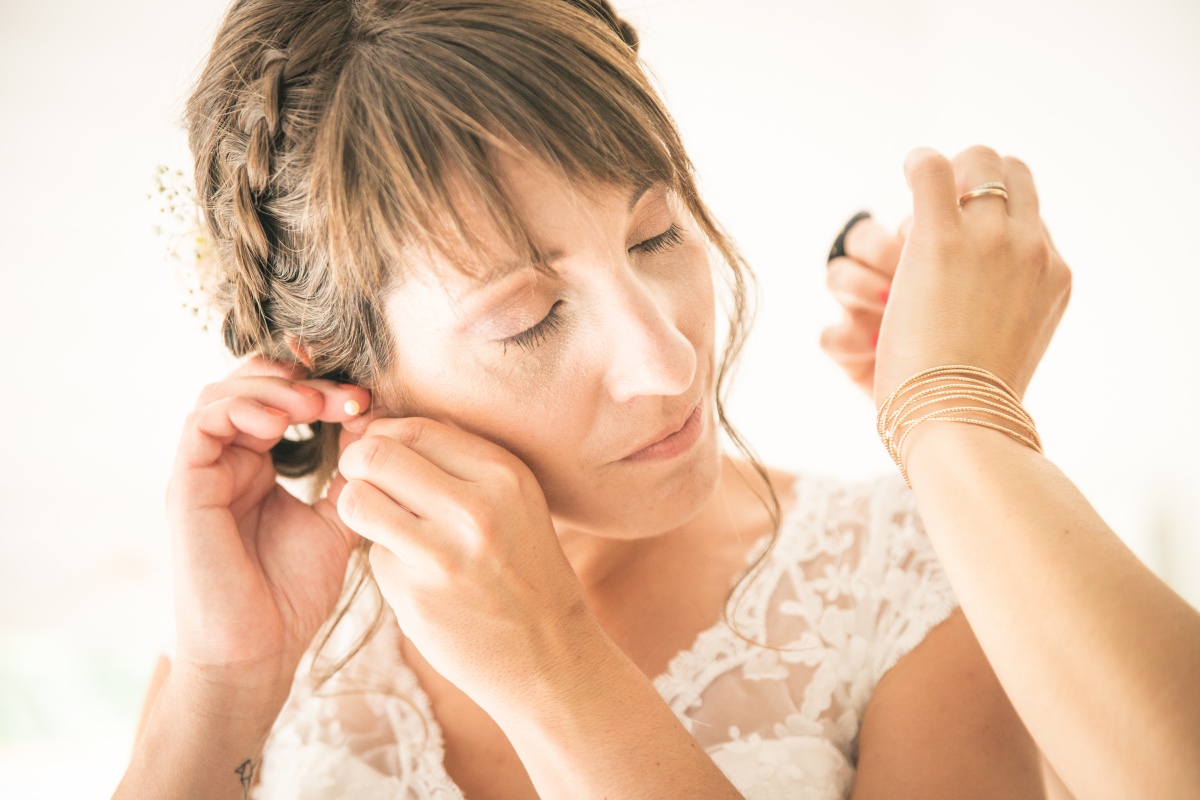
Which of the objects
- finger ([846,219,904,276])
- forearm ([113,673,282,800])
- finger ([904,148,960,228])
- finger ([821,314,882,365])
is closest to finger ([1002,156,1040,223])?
finger ([904,148,960,228])

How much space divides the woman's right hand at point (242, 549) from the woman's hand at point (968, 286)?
90 cm

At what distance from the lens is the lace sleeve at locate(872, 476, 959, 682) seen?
154cm

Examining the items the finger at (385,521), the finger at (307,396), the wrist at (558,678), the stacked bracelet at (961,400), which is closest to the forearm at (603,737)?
the wrist at (558,678)

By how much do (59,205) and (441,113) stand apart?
233cm

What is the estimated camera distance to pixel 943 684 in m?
1.45

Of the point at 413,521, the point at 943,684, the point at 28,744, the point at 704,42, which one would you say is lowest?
the point at 28,744

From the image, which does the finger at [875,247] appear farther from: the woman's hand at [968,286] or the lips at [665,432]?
the lips at [665,432]

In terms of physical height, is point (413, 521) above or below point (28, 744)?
above

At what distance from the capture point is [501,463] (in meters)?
1.31

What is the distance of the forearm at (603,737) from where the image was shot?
1.13m

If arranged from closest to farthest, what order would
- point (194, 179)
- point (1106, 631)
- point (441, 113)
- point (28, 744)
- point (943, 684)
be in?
1. point (1106, 631)
2. point (441, 113)
3. point (943, 684)
4. point (194, 179)
5. point (28, 744)

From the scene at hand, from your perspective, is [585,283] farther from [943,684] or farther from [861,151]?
[861,151]

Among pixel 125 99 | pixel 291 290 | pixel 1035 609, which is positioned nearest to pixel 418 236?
pixel 291 290

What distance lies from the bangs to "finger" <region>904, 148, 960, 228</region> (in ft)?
1.33
